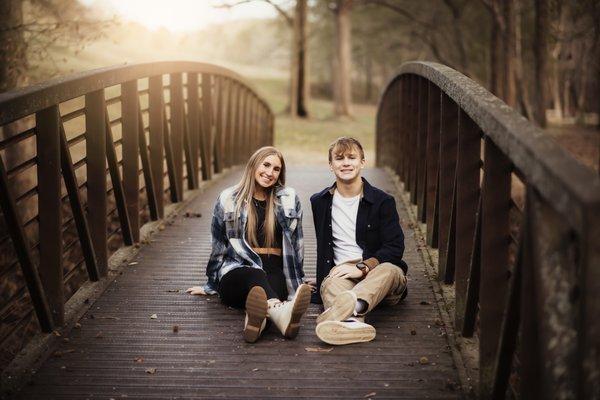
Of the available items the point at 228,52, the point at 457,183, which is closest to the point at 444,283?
the point at 457,183

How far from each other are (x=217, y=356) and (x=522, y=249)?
1.79m

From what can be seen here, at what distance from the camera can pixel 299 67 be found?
25953 millimetres

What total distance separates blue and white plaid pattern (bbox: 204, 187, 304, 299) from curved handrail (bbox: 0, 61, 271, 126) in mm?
1060

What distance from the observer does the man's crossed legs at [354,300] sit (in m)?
3.93

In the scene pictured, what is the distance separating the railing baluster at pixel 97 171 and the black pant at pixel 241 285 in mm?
936

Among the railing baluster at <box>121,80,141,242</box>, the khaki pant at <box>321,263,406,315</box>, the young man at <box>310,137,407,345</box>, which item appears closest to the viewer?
the khaki pant at <box>321,263,406,315</box>

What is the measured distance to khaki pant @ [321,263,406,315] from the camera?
422 centimetres

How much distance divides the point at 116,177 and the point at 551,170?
12.5 feet

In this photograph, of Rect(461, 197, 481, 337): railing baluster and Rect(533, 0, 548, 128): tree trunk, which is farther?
Rect(533, 0, 548, 128): tree trunk

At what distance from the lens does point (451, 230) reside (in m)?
4.35

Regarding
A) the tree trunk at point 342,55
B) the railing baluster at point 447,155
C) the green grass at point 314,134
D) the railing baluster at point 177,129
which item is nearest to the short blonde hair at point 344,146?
the railing baluster at point 447,155

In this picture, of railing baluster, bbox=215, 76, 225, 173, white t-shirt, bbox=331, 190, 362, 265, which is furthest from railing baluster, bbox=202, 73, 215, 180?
white t-shirt, bbox=331, 190, 362, 265

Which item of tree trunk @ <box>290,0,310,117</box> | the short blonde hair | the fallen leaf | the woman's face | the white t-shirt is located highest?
the short blonde hair

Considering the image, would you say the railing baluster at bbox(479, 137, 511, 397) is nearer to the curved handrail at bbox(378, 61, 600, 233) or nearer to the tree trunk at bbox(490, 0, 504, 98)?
the curved handrail at bbox(378, 61, 600, 233)
